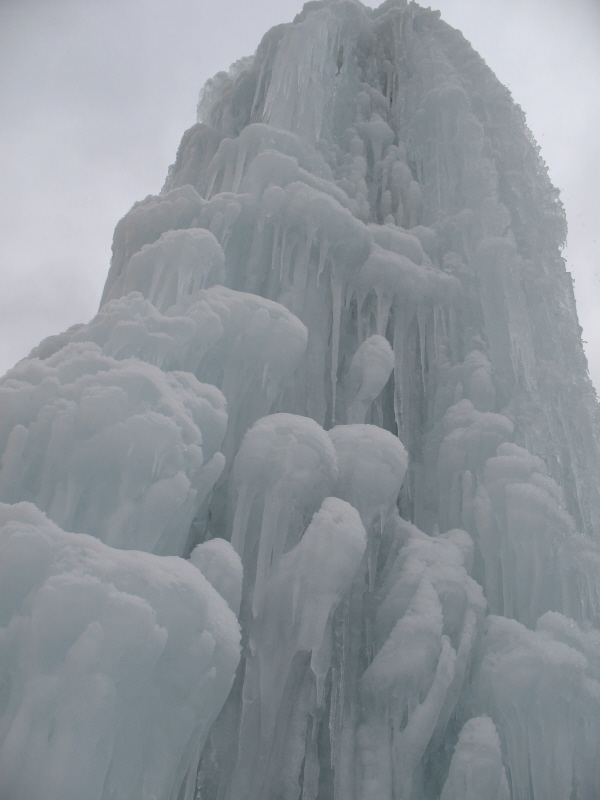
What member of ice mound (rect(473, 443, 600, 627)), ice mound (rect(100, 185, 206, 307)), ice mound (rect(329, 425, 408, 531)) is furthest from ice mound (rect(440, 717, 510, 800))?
ice mound (rect(100, 185, 206, 307))

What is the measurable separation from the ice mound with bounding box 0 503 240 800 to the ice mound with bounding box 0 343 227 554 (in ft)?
1.90

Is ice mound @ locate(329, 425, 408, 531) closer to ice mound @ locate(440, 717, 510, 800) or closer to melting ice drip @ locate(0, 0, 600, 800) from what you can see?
melting ice drip @ locate(0, 0, 600, 800)

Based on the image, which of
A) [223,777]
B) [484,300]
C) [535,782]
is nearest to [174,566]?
[223,777]

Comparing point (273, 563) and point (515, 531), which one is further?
point (515, 531)

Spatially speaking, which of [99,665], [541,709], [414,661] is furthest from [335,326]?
[99,665]

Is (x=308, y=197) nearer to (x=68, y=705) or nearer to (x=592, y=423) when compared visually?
(x=592, y=423)

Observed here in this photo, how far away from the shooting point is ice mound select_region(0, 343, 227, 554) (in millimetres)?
3816

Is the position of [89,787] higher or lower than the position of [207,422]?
lower

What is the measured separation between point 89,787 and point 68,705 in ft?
1.06

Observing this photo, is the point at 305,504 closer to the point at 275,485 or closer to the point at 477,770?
the point at 275,485

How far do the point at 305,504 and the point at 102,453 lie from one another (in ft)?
5.14

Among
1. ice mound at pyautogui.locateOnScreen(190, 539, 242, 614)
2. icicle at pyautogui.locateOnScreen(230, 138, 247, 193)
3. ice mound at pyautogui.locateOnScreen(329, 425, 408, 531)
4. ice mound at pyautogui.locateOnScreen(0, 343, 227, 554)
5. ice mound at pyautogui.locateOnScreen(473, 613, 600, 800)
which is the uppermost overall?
icicle at pyautogui.locateOnScreen(230, 138, 247, 193)

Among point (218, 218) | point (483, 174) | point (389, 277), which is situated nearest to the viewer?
point (218, 218)

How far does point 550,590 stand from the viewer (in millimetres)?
5824
